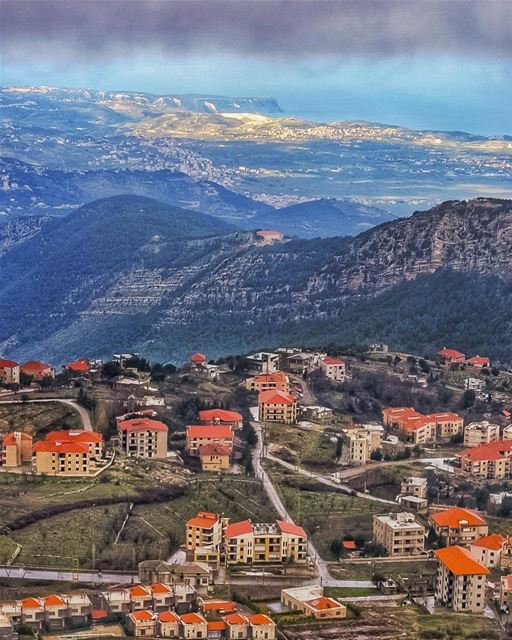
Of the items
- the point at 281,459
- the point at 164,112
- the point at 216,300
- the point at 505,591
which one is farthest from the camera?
the point at 164,112

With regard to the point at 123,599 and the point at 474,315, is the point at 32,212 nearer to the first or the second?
the point at 474,315

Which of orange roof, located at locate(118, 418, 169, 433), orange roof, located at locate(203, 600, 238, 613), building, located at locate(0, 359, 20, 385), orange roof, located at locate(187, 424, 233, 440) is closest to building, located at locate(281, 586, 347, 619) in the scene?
orange roof, located at locate(203, 600, 238, 613)

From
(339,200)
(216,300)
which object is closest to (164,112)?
(339,200)

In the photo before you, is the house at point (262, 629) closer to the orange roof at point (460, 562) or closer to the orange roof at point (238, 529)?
the orange roof at point (460, 562)

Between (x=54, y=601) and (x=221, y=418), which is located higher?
(x=54, y=601)

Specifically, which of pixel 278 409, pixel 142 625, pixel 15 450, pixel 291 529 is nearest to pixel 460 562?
Result: pixel 291 529

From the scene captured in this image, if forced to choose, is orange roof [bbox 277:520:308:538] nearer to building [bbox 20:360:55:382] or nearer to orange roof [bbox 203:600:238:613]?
orange roof [bbox 203:600:238:613]

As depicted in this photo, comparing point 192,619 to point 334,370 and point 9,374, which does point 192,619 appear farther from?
point 334,370
